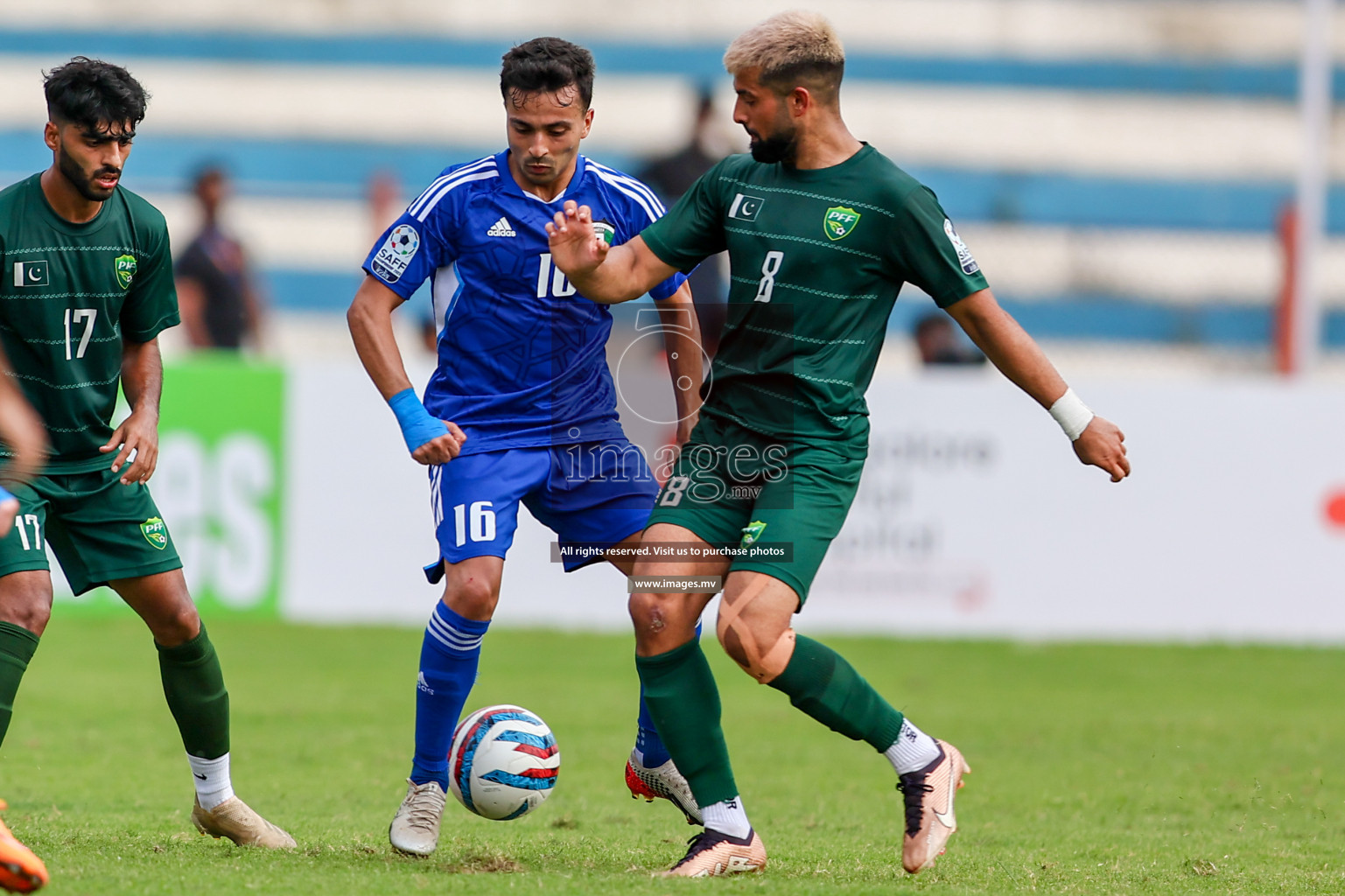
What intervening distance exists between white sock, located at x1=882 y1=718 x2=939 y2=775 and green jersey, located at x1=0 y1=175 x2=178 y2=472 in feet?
8.15

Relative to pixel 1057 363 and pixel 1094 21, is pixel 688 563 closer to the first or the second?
pixel 1057 363

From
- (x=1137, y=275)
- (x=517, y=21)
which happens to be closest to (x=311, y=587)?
(x=1137, y=275)

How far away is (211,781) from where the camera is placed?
17.3ft

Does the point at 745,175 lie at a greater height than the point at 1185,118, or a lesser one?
lesser

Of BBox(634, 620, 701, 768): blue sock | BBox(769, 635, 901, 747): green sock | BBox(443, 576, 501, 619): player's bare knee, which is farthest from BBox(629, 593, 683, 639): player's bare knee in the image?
BBox(634, 620, 701, 768): blue sock

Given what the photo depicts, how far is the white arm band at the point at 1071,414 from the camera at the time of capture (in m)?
4.90

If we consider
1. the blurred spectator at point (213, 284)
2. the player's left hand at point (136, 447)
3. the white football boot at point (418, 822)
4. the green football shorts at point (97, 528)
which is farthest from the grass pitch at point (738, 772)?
the blurred spectator at point (213, 284)

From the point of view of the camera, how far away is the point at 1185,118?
17078 mm

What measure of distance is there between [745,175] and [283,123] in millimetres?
14099

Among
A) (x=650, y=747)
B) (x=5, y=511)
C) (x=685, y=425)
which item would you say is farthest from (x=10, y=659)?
(x=685, y=425)

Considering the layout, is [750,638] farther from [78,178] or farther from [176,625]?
[78,178]

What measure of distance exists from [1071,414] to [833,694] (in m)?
1.06

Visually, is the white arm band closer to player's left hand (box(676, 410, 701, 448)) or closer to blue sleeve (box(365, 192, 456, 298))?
player's left hand (box(676, 410, 701, 448))

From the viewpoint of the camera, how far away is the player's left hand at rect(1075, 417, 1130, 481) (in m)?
4.85
